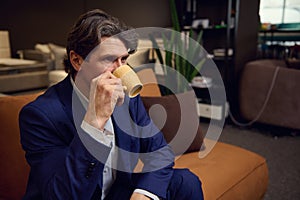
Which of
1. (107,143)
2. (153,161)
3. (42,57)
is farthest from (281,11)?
(107,143)

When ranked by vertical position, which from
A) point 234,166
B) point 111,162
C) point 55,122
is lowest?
point 234,166

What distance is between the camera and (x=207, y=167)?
1446 mm

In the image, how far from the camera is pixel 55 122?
94 cm

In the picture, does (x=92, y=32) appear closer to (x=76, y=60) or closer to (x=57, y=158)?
(x=76, y=60)

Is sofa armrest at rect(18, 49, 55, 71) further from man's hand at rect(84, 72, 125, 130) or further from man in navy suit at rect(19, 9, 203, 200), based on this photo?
man's hand at rect(84, 72, 125, 130)

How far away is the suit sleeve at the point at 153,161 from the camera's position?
1.07 meters

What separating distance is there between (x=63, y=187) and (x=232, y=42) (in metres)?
2.82

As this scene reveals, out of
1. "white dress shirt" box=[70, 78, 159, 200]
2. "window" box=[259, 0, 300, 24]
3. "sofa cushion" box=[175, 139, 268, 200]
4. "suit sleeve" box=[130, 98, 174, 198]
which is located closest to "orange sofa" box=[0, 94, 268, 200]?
"sofa cushion" box=[175, 139, 268, 200]

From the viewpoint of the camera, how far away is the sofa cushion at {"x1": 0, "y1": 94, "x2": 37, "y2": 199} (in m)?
1.23

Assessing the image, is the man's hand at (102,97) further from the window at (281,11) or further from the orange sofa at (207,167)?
the window at (281,11)

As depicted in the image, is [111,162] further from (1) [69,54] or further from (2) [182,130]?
(2) [182,130]

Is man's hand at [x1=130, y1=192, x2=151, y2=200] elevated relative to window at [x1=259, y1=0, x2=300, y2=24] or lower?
lower

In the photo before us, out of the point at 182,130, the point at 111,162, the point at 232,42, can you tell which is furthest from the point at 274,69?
the point at 111,162

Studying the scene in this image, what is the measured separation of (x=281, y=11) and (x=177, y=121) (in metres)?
4.59
